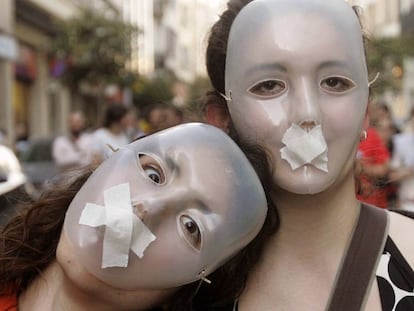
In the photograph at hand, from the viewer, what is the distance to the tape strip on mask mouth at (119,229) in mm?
1372

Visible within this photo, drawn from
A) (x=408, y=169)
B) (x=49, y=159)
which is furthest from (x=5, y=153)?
(x=49, y=159)

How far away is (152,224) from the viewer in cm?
140

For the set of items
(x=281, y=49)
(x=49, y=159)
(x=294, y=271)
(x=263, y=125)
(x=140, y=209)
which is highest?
(x=281, y=49)

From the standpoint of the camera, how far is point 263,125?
5.18ft

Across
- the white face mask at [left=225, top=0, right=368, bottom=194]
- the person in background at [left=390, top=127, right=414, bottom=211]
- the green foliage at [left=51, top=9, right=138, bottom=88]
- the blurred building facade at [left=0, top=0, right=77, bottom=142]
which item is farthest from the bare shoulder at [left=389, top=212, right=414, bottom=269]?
the green foliage at [left=51, top=9, right=138, bottom=88]

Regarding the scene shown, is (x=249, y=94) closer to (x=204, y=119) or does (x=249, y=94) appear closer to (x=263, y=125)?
(x=263, y=125)

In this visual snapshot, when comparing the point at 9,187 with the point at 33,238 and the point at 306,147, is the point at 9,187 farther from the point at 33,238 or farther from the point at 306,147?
the point at 306,147

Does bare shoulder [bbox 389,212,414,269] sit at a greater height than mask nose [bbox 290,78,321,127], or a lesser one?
lesser

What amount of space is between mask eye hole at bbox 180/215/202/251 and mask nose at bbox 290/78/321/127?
13.2 inches

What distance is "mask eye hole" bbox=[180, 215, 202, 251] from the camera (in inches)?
56.5

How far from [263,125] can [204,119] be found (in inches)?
11.0

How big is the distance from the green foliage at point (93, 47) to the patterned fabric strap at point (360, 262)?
1531 centimetres

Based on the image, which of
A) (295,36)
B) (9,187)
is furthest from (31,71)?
Result: (295,36)

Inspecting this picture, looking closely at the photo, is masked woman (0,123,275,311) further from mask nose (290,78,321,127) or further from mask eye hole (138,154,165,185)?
mask nose (290,78,321,127)
